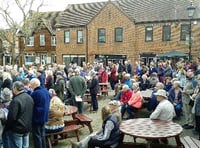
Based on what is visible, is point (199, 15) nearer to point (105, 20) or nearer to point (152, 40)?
point (152, 40)

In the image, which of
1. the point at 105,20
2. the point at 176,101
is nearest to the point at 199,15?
the point at 105,20

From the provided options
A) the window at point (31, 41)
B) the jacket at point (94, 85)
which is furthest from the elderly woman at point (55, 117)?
the window at point (31, 41)

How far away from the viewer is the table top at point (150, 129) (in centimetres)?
698

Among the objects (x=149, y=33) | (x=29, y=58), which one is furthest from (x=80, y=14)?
(x=29, y=58)

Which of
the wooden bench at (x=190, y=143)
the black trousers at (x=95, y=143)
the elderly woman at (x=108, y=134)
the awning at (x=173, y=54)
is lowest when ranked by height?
the wooden bench at (x=190, y=143)

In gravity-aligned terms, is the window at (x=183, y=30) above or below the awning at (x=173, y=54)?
above

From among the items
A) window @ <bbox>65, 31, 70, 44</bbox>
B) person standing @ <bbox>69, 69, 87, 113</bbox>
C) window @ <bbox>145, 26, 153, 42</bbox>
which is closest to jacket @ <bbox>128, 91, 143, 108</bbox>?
person standing @ <bbox>69, 69, 87, 113</bbox>

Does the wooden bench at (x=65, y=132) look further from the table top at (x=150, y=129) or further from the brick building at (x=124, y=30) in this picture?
the brick building at (x=124, y=30)

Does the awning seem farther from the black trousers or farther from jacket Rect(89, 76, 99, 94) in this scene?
the black trousers

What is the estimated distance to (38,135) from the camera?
26.0 feet

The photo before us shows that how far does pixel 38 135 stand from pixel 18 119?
1.10m

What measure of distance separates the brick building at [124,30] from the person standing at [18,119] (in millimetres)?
26342

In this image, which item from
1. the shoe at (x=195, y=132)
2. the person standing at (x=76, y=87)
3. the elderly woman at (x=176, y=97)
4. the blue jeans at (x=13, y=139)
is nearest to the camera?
the blue jeans at (x=13, y=139)

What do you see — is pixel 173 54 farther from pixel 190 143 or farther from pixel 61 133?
pixel 190 143
